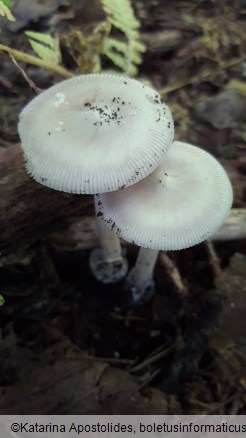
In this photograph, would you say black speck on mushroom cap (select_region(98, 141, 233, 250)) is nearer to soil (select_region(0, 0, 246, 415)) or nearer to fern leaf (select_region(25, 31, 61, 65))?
soil (select_region(0, 0, 246, 415))

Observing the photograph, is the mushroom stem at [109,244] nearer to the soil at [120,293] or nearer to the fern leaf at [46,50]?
the soil at [120,293]

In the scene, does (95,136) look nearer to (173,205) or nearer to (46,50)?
(173,205)

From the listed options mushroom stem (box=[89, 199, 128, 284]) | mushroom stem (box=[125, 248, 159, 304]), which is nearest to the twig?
mushroom stem (box=[125, 248, 159, 304])

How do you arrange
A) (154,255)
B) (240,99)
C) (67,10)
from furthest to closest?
(67,10) < (240,99) < (154,255)

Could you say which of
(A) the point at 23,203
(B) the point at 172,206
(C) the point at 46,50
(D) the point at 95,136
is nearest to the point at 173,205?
(B) the point at 172,206
